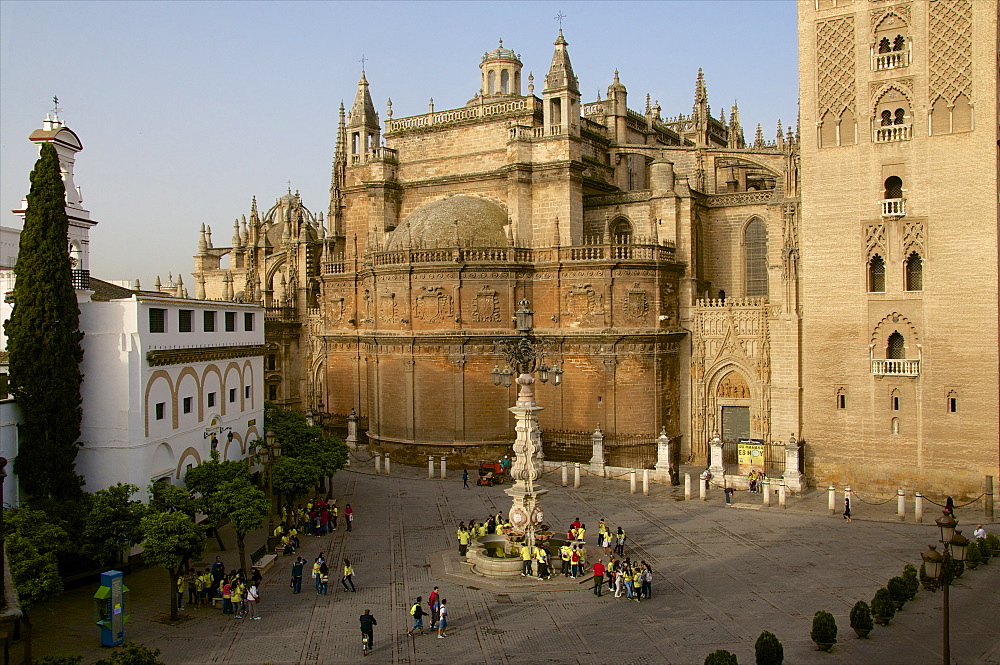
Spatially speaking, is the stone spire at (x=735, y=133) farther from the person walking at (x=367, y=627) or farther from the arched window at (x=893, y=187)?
the person walking at (x=367, y=627)

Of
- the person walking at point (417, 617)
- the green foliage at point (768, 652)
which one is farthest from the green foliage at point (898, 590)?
the person walking at point (417, 617)

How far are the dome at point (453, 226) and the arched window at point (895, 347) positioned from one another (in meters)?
17.2

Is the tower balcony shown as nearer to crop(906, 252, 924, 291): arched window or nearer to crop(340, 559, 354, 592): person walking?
crop(906, 252, 924, 291): arched window

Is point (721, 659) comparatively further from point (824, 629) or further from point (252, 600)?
point (252, 600)

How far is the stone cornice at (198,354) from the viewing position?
2552 centimetres

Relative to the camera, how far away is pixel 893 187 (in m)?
33.5

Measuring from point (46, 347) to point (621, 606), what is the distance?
53.0 feet

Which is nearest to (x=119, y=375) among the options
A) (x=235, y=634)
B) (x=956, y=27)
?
(x=235, y=634)

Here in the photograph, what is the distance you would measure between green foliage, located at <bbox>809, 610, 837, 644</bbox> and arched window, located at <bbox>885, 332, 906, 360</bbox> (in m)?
17.5

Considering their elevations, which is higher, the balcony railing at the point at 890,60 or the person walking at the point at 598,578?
the balcony railing at the point at 890,60

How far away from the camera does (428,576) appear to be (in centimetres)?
2423

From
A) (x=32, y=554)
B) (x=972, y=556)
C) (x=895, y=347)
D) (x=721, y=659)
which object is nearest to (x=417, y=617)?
(x=721, y=659)

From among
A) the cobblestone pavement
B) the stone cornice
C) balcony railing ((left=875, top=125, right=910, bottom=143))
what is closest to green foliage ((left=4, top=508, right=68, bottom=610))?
the cobblestone pavement

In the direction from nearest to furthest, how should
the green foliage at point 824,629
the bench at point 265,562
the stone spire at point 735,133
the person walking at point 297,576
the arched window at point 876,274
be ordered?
the green foliage at point 824,629 < the person walking at point 297,576 < the bench at point 265,562 < the arched window at point 876,274 < the stone spire at point 735,133
